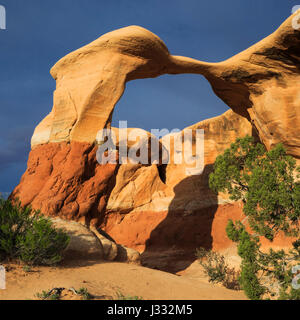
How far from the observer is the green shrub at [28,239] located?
263 inches

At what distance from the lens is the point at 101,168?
10859 mm

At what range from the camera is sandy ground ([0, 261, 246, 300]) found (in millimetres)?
5980

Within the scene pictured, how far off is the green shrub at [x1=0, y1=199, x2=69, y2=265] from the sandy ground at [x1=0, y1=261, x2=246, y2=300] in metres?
0.23

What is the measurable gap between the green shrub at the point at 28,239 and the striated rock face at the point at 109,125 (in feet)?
7.48

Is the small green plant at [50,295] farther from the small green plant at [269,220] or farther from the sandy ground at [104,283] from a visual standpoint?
the small green plant at [269,220]

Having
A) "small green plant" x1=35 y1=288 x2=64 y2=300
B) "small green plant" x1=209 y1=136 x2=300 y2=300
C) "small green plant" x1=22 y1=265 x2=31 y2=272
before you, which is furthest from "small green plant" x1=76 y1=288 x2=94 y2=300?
"small green plant" x1=209 y1=136 x2=300 y2=300

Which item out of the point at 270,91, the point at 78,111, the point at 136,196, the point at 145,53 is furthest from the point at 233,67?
the point at 136,196

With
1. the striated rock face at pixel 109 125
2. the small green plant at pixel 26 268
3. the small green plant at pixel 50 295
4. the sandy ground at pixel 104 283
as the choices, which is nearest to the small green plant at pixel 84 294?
the sandy ground at pixel 104 283

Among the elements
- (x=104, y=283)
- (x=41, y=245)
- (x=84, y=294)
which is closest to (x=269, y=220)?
(x=104, y=283)

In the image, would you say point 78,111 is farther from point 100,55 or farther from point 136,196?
point 136,196

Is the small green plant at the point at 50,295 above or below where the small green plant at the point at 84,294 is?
above

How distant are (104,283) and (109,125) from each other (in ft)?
17.8

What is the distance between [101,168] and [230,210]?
8343mm

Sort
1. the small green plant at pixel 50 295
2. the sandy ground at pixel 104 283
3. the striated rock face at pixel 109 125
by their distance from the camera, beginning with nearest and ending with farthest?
1. the small green plant at pixel 50 295
2. the sandy ground at pixel 104 283
3. the striated rock face at pixel 109 125
